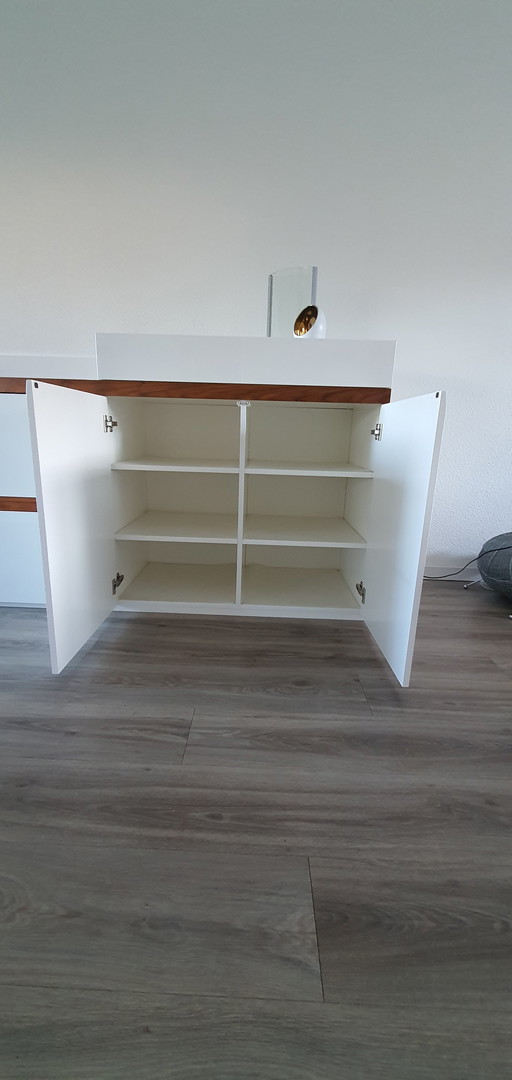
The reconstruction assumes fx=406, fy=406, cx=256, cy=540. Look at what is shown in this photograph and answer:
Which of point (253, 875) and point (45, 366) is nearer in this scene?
point (253, 875)

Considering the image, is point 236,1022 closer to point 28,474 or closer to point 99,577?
point 99,577

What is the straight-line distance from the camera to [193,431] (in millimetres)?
1630

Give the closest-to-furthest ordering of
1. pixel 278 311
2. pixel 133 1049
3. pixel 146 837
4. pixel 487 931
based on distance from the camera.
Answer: pixel 133 1049
pixel 487 931
pixel 146 837
pixel 278 311

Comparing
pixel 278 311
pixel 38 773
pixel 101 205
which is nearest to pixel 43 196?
pixel 101 205

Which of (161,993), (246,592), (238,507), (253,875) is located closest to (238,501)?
(238,507)

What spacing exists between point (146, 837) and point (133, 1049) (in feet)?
0.73

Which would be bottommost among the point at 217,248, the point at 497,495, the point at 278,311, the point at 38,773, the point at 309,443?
the point at 38,773

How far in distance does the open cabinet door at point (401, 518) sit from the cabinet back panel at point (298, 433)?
464mm

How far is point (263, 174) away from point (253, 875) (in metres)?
2.05

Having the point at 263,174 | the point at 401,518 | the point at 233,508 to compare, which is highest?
the point at 263,174

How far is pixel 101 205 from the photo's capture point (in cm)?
154

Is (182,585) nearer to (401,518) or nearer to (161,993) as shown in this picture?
(401,518)

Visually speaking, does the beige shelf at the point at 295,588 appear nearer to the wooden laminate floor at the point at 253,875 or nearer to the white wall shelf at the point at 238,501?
the white wall shelf at the point at 238,501

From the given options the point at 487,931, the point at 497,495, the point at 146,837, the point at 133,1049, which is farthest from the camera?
the point at 497,495
